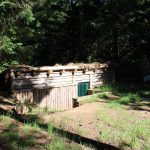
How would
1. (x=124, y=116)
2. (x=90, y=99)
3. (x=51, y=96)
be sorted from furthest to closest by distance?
(x=51, y=96) → (x=90, y=99) → (x=124, y=116)

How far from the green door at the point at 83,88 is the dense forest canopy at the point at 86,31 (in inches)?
127

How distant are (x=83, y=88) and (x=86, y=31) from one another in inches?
391

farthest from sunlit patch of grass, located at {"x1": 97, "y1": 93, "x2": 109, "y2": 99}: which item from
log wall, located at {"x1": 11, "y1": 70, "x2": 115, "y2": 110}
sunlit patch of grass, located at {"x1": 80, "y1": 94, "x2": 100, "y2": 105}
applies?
log wall, located at {"x1": 11, "y1": 70, "x2": 115, "y2": 110}

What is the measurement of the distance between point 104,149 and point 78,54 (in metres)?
19.0

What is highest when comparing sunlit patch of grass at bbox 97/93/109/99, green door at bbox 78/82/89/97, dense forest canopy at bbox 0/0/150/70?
dense forest canopy at bbox 0/0/150/70

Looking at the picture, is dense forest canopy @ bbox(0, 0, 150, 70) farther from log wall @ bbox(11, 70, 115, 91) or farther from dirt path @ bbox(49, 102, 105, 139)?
dirt path @ bbox(49, 102, 105, 139)

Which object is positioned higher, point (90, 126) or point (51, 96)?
point (51, 96)

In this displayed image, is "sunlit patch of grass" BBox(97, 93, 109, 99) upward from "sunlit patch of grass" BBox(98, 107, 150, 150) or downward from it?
upward

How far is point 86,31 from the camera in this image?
84.9 feet

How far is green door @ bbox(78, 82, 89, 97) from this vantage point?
16.5 m

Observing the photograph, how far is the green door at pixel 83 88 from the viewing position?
16.5 m

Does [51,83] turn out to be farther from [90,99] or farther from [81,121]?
[81,121]

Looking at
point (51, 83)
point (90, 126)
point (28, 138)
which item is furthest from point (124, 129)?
point (51, 83)

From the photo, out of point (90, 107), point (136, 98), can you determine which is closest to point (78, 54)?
point (136, 98)
